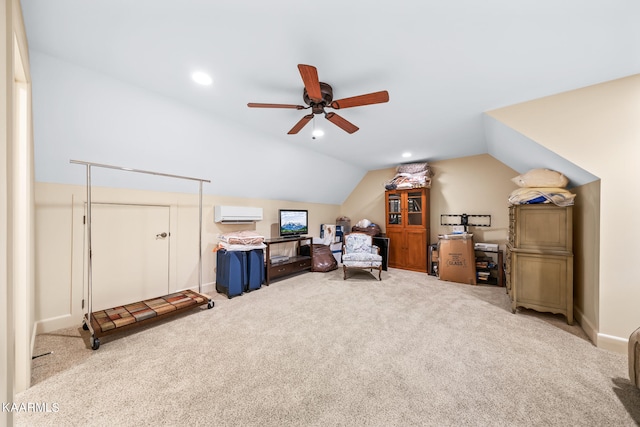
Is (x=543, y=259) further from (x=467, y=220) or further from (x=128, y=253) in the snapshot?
(x=128, y=253)

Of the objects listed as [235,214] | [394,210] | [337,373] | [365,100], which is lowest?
[337,373]

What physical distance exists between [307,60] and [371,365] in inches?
104

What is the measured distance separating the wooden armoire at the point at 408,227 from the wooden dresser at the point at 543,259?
7.13 feet

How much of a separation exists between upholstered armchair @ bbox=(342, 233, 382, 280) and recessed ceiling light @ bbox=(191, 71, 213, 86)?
370 centimetres

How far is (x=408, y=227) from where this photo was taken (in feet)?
17.9

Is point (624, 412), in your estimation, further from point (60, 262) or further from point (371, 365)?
point (60, 262)

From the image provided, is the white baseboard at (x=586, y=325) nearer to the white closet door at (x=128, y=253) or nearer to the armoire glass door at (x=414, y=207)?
the armoire glass door at (x=414, y=207)

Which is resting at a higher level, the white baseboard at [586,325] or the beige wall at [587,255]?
the beige wall at [587,255]

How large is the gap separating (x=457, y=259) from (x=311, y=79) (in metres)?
4.34

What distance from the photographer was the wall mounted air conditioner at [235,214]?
3910 mm

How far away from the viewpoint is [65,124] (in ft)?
7.63

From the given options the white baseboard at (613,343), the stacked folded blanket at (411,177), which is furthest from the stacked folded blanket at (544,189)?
the stacked folded blanket at (411,177)

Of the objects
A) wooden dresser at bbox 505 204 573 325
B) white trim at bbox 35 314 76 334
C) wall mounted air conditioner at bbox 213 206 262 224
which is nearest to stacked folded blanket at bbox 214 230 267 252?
wall mounted air conditioner at bbox 213 206 262 224

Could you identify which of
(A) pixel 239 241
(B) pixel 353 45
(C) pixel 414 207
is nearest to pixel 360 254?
(C) pixel 414 207
